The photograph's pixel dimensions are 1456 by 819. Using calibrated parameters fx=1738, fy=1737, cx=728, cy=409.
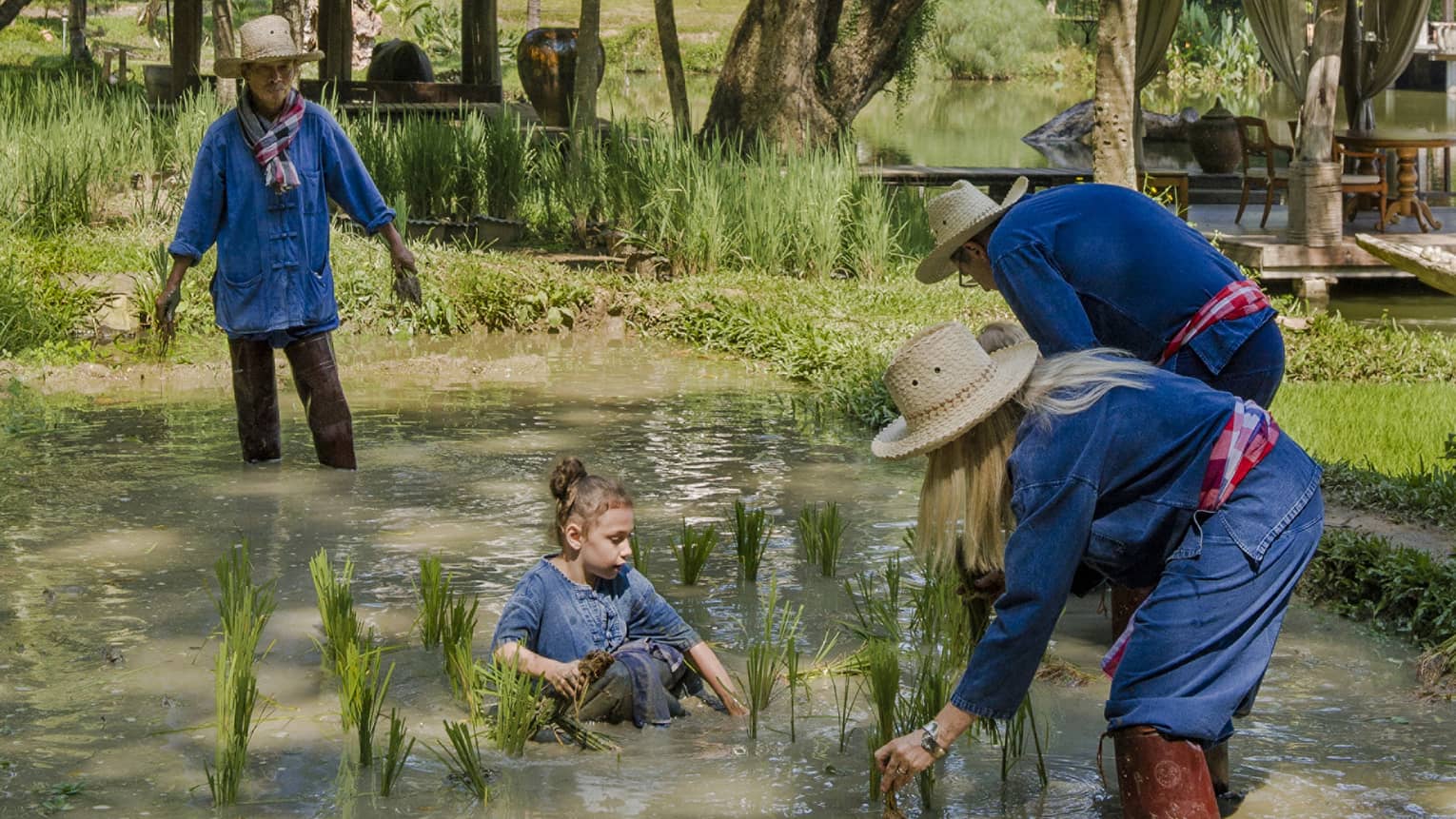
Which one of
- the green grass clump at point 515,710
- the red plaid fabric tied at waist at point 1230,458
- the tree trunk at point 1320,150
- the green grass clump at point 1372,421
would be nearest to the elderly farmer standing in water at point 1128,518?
the red plaid fabric tied at waist at point 1230,458

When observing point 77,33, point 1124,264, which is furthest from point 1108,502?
point 77,33

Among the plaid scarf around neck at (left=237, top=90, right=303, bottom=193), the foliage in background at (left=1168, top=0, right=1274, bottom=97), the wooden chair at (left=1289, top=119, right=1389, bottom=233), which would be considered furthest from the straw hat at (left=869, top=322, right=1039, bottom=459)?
the foliage in background at (left=1168, top=0, right=1274, bottom=97)

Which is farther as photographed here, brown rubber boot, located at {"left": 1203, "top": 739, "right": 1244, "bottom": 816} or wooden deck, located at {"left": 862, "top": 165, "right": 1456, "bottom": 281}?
wooden deck, located at {"left": 862, "top": 165, "right": 1456, "bottom": 281}

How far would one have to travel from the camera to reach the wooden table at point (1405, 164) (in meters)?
15.0

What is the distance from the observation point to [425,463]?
8125mm

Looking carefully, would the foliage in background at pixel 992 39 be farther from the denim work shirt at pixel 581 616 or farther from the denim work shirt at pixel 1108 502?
the denim work shirt at pixel 1108 502

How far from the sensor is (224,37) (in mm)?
15961

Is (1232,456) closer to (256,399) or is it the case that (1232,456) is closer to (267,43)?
(267,43)

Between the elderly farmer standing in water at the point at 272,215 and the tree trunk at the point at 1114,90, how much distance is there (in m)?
5.74

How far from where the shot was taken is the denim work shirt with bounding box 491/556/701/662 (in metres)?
4.77

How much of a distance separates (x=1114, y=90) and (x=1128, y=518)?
28.5 ft

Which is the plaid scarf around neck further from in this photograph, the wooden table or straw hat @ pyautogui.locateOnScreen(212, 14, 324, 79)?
the wooden table

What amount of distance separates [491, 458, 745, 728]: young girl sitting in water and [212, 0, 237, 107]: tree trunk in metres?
11.4

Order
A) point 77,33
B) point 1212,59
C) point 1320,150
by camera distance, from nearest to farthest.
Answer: point 1320,150 < point 77,33 < point 1212,59
